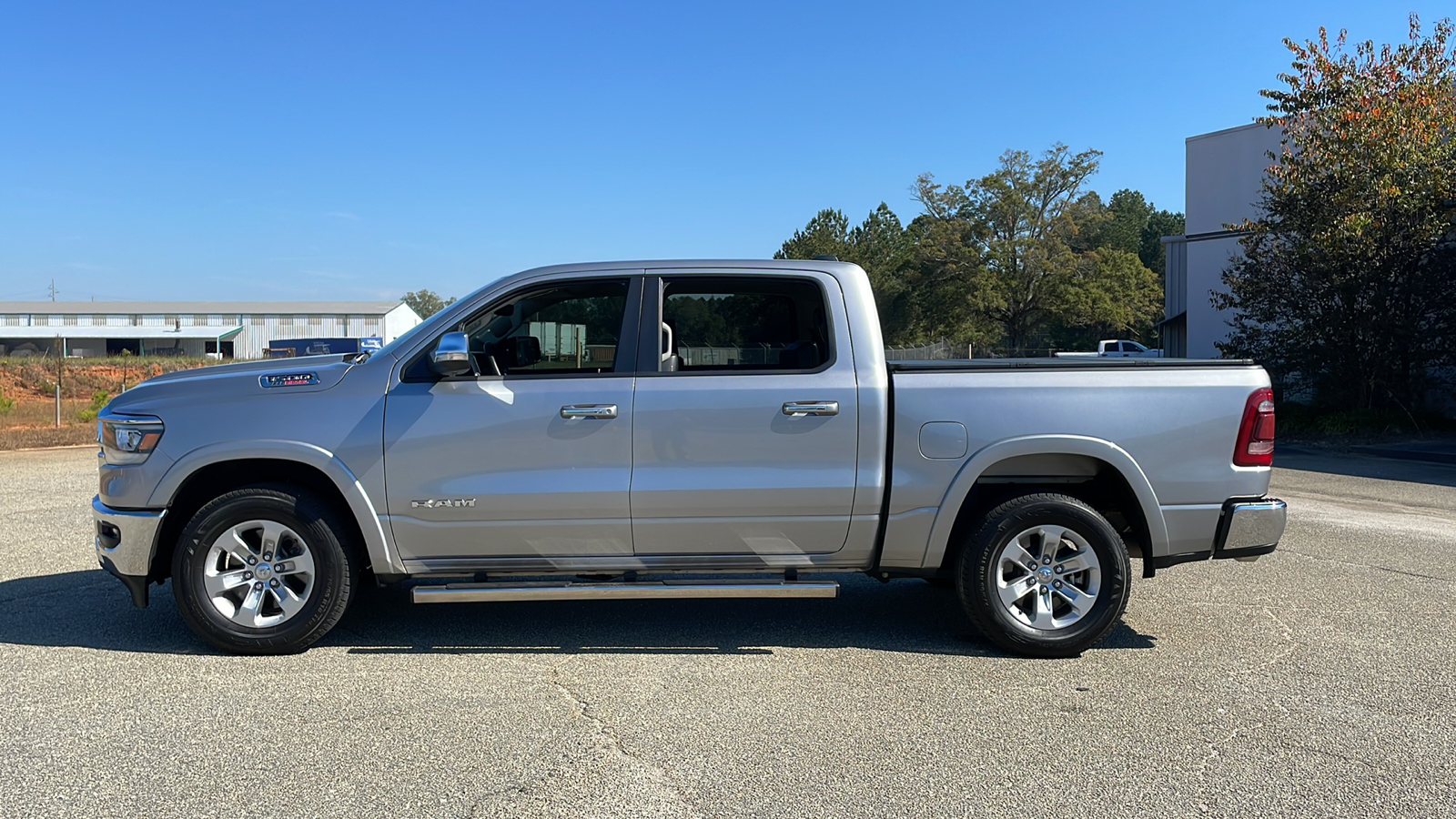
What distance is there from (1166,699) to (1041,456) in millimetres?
1289

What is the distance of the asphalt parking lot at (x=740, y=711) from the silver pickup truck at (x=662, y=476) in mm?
389

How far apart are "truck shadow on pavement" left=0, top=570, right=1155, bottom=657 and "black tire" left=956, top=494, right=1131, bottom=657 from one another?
24 cm

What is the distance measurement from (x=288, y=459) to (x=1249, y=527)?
4.68m

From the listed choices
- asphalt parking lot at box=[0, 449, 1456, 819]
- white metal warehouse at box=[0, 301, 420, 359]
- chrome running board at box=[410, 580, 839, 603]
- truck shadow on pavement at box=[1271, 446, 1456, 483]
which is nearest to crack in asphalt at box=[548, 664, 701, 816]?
asphalt parking lot at box=[0, 449, 1456, 819]

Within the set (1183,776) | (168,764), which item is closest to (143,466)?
(168,764)

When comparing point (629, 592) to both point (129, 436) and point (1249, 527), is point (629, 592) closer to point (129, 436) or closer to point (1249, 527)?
point (129, 436)

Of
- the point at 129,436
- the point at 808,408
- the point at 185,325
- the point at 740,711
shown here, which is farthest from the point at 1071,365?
the point at 185,325

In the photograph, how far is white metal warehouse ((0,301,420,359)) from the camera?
85375 mm

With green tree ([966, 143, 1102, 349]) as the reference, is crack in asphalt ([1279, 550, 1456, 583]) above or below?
below

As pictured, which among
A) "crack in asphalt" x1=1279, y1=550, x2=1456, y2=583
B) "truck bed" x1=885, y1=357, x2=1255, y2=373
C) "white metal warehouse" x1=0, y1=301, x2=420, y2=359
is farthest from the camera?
"white metal warehouse" x1=0, y1=301, x2=420, y2=359

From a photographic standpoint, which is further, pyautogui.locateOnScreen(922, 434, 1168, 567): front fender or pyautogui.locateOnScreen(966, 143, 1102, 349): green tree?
pyautogui.locateOnScreen(966, 143, 1102, 349): green tree

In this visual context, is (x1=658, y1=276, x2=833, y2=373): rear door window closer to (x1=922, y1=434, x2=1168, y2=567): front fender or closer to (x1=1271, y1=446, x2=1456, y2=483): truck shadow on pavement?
(x1=922, y1=434, x2=1168, y2=567): front fender

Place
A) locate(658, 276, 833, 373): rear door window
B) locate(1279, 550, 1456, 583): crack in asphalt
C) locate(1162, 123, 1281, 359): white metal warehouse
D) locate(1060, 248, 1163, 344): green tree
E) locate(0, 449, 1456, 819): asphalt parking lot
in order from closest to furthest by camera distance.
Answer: locate(0, 449, 1456, 819): asphalt parking lot → locate(658, 276, 833, 373): rear door window → locate(1279, 550, 1456, 583): crack in asphalt → locate(1162, 123, 1281, 359): white metal warehouse → locate(1060, 248, 1163, 344): green tree

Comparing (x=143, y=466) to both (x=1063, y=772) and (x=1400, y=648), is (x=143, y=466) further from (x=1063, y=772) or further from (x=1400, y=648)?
(x=1400, y=648)
